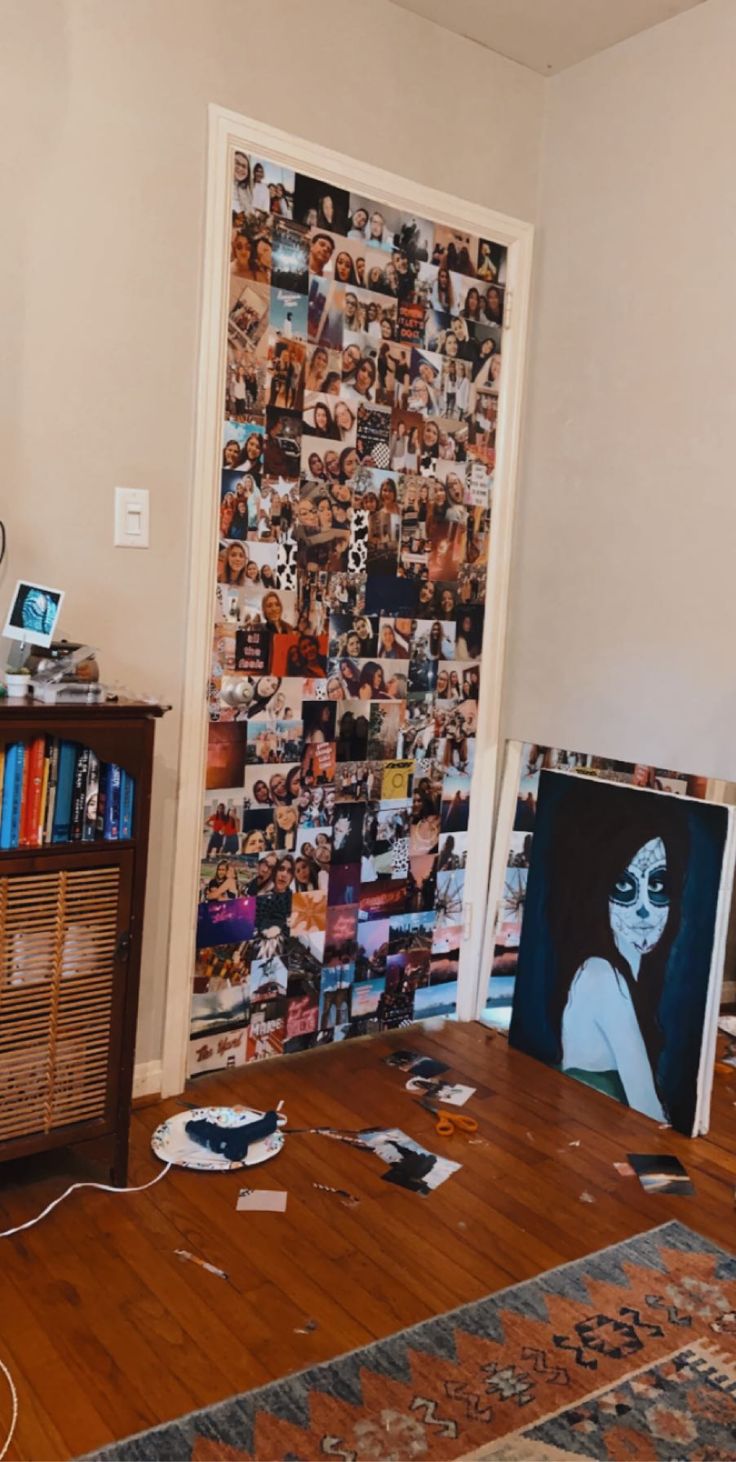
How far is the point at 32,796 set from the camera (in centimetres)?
205

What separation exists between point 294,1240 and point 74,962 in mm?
672

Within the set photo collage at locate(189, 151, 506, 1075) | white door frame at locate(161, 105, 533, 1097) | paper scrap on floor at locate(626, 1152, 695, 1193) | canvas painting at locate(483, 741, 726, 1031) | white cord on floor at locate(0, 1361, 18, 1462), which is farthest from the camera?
canvas painting at locate(483, 741, 726, 1031)

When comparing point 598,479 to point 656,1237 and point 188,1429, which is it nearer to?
point 656,1237

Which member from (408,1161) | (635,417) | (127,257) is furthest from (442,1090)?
(127,257)

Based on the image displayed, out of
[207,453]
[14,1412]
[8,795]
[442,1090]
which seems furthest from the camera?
[442,1090]

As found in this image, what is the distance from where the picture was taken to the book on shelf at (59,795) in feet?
6.64

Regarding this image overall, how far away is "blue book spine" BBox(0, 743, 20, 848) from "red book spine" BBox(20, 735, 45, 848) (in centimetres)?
2

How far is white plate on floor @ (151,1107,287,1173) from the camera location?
2305 millimetres

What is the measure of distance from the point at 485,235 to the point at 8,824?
6.89 ft

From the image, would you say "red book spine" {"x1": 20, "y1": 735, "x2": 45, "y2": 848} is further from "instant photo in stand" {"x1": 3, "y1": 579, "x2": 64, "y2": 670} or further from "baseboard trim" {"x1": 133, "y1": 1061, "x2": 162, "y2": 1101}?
"baseboard trim" {"x1": 133, "y1": 1061, "x2": 162, "y2": 1101}

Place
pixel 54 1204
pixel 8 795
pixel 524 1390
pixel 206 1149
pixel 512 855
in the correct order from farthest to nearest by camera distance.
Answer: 1. pixel 512 855
2. pixel 206 1149
3. pixel 54 1204
4. pixel 8 795
5. pixel 524 1390

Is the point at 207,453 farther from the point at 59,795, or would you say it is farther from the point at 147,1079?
the point at 147,1079

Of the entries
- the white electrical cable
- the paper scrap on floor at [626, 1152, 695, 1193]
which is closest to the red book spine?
the white electrical cable

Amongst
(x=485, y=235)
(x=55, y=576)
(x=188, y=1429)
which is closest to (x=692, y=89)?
(x=485, y=235)
